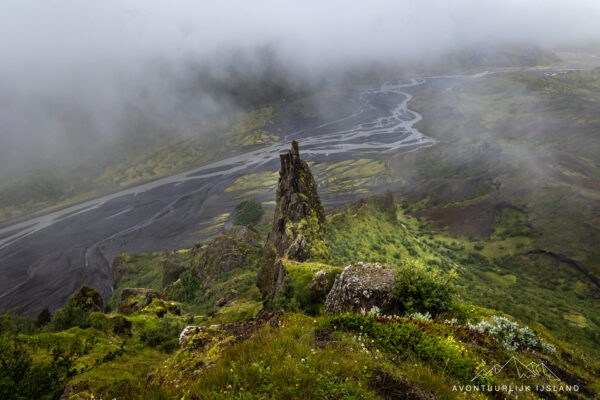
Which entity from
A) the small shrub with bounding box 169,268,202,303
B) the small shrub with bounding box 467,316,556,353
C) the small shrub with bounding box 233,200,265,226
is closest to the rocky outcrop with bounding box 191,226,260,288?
the small shrub with bounding box 169,268,202,303

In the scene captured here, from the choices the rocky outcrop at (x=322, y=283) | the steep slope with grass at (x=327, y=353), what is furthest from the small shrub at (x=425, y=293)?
the rocky outcrop at (x=322, y=283)

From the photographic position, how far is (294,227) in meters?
21.3

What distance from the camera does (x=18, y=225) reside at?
322 feet

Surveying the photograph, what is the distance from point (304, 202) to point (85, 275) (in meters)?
64.0

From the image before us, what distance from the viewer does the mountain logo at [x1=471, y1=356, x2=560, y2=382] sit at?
4.16 meters

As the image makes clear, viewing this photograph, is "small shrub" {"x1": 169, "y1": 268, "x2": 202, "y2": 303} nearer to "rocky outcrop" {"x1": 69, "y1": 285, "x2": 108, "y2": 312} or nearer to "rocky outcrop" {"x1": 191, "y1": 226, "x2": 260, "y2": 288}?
"rocky outcrop" {"x1": 191, "y1": 226, "x2": 260, "y2": 288}

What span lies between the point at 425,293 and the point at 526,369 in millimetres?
2521

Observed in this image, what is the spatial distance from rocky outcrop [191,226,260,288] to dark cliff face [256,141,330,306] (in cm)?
1080

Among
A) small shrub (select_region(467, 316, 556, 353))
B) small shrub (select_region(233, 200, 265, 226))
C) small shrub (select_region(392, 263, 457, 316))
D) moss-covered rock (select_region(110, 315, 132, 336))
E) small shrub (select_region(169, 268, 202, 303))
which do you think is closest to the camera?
small shrub (select_region(467, 316, 556, 353))

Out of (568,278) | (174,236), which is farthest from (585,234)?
(174,236)

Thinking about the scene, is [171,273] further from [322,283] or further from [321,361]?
[321,361]

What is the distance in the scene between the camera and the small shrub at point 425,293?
6.66 meters

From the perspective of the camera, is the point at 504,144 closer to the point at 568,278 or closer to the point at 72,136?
the point at 568,278

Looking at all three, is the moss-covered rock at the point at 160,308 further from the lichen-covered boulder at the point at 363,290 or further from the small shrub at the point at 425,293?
the small shrub at the point at 425,293
